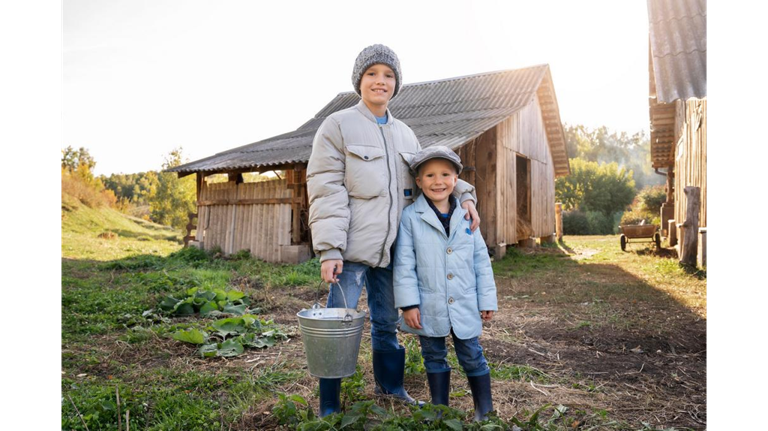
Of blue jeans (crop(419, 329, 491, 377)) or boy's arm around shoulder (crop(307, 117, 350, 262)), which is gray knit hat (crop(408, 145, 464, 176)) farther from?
blue jeans (crop(419, 329, 491, 377))

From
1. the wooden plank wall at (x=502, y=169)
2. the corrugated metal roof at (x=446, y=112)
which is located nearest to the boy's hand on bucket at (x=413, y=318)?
the corrugated metal roof at (x=446, y=112)

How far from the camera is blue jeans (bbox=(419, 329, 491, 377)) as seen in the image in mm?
2605

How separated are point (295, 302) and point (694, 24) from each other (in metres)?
5.30

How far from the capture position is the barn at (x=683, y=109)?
4.78 metres

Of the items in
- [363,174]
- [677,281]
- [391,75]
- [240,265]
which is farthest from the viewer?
[240,265]

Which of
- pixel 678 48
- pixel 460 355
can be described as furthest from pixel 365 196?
pixel 678 48

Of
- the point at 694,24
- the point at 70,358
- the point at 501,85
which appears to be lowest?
the point at 70,358

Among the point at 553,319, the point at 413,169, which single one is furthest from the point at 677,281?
the point at 413,169

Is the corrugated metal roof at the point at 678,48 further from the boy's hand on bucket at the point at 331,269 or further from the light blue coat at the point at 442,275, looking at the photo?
the boy's hand on bucket at the point at 331,269

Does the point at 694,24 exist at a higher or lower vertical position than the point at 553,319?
higher

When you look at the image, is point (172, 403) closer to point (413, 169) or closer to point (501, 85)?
point (413, 169)

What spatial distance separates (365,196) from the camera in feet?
8.86

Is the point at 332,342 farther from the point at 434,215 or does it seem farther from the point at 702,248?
the point at 702,248
